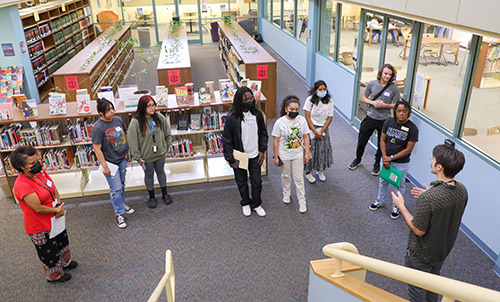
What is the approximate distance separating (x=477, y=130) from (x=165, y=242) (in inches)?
150

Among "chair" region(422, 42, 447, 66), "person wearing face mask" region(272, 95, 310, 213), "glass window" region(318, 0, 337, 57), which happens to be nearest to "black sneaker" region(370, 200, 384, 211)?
"person wearing face mask" region(272, 95, 310, 213)

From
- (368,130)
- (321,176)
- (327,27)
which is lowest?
(321,176)

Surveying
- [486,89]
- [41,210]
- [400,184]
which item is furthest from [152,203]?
[486,89]

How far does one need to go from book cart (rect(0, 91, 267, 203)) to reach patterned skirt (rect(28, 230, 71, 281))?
60.8 inches

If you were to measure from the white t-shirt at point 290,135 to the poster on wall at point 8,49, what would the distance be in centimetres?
664

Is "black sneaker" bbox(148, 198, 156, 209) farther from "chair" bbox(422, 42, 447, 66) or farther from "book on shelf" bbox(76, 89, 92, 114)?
"chair" bbox(422, 42, 447, 66)

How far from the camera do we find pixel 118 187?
4262 millimetres

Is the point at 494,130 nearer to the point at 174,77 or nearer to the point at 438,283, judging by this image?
the point at 438,283

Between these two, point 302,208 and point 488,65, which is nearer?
point 488,65

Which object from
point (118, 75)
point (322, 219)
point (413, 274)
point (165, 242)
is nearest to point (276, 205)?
point (322, 219)

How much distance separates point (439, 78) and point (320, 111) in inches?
156

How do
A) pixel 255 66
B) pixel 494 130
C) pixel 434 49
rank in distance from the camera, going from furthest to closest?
pixel 255 66
pixel 434 49
pixel 494 130

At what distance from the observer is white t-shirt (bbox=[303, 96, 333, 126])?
4.80 metres

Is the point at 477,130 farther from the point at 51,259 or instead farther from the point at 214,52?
the point at 214,52
